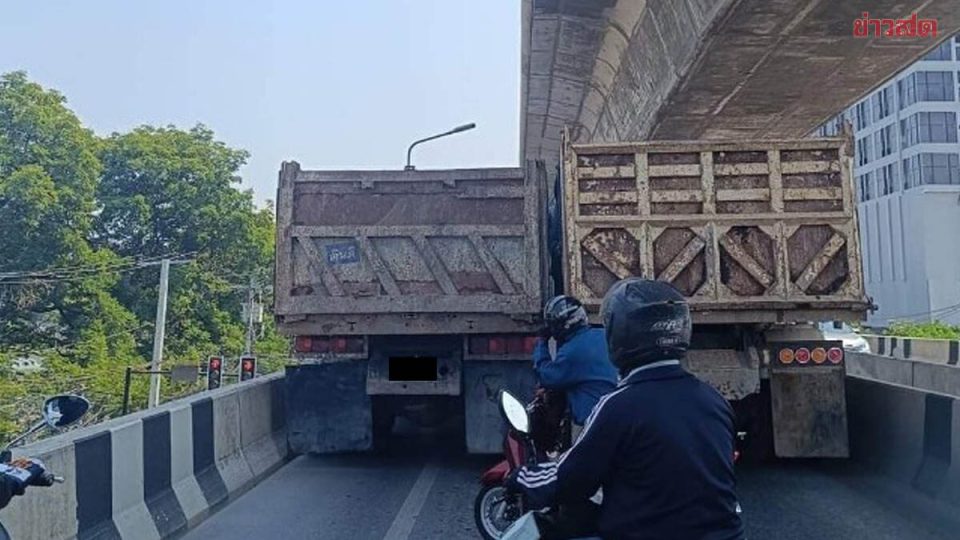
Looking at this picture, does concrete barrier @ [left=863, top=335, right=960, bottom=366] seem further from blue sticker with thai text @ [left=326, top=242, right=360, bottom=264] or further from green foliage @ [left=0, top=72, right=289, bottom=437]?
green foliage @ [left=0, top=72, right=289, bottom=437]

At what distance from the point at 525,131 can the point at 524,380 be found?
1385cm

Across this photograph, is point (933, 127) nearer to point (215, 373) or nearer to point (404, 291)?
point (215, 373)

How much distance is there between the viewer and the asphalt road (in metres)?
6.80

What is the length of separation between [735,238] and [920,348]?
60.7 ft

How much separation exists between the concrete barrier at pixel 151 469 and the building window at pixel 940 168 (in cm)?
5920

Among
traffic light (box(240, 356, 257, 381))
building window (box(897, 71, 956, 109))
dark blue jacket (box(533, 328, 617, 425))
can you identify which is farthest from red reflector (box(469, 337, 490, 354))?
building window (box(897, 71, 956, 109))

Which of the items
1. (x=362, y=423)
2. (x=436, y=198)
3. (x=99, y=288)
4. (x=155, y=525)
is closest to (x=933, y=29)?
(x=436, y=198)

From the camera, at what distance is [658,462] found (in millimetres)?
2547

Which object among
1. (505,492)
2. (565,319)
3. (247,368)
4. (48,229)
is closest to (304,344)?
(565,319)

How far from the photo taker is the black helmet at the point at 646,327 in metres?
2.66

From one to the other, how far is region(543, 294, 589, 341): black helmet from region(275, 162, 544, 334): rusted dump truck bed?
328 cm

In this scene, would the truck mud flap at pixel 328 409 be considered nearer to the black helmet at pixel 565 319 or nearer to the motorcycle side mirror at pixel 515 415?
the black helmet at pixel 565 319

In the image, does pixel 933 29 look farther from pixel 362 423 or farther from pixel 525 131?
pixel 525 131

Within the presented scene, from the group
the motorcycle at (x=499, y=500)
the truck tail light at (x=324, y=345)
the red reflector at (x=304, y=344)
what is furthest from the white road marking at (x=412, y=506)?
the red reflector at (x=304, y=344)
